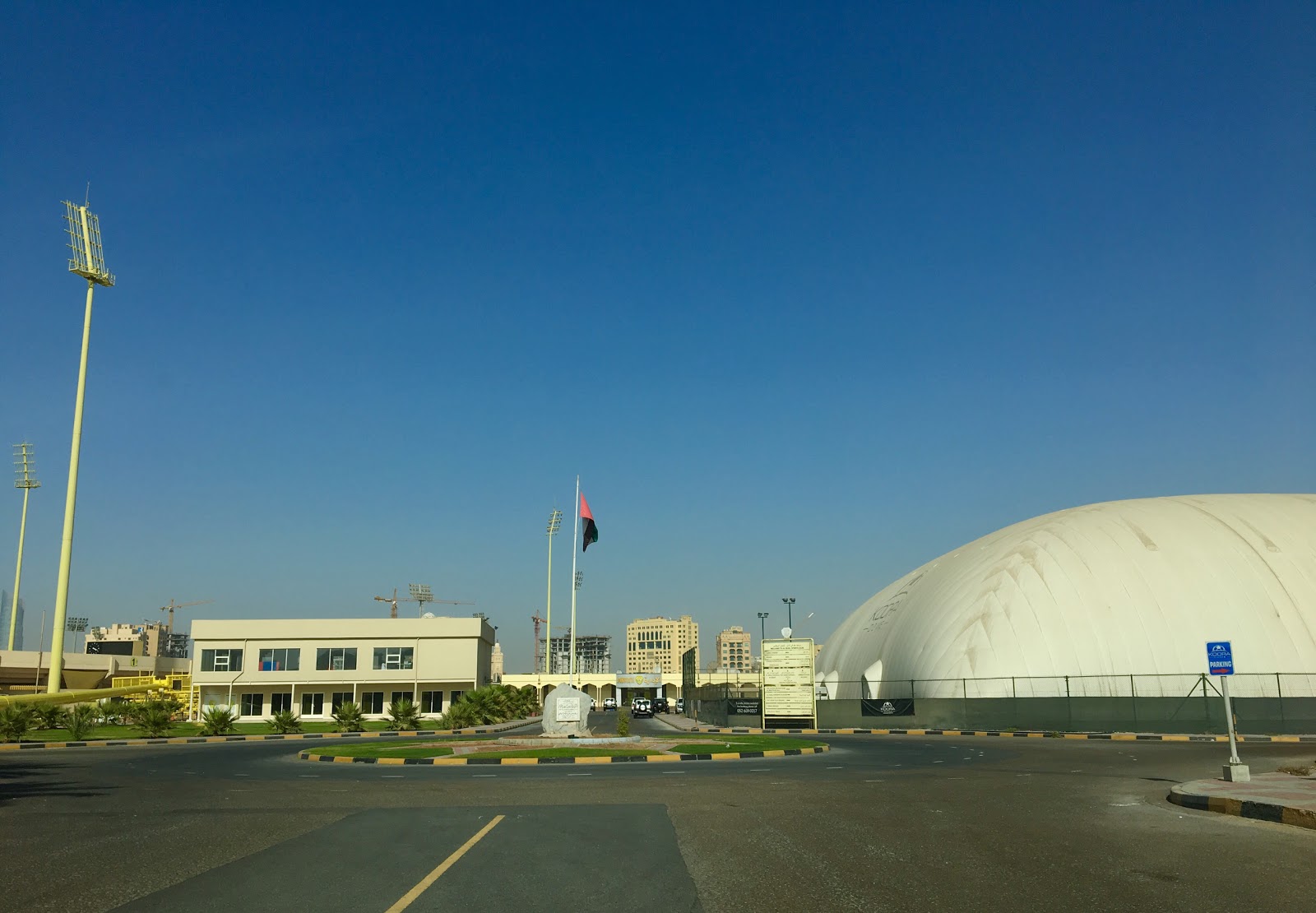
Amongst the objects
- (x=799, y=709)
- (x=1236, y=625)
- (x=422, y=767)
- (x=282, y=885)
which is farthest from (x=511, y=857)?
(x=1236, y=625)

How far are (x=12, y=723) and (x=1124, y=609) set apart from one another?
170 ft

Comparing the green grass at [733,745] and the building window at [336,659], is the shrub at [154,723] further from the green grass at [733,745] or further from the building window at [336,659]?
the green grass at [733,745]

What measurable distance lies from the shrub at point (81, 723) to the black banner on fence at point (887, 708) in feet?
113

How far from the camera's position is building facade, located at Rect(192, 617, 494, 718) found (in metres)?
71.6

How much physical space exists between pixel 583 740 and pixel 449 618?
44.4 m

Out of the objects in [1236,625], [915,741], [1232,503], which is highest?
[1232,503]

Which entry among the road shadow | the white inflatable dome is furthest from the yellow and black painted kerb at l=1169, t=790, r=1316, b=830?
the white inflatable dome

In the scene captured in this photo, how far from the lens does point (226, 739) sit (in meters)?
43.7

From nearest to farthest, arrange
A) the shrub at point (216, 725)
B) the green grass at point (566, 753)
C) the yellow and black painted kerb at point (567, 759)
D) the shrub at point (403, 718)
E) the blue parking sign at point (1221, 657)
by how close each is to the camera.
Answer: the blue parking sign at point (1221, 657)
the yellow and black painted kerb at point (567, 759)
the green grass at point (566, 753)
the shrub at point (216, 725)
the shrub at point (403, 718)

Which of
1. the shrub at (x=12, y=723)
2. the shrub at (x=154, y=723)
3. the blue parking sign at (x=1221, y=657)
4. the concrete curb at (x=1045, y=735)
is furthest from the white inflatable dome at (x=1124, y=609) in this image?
the shrub at (x=12, y=723)

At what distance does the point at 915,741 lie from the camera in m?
35.7

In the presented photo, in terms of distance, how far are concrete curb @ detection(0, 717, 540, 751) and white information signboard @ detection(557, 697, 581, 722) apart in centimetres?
1083

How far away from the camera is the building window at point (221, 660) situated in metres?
A: 71.4

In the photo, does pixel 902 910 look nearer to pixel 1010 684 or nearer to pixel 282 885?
pixel 282 885
